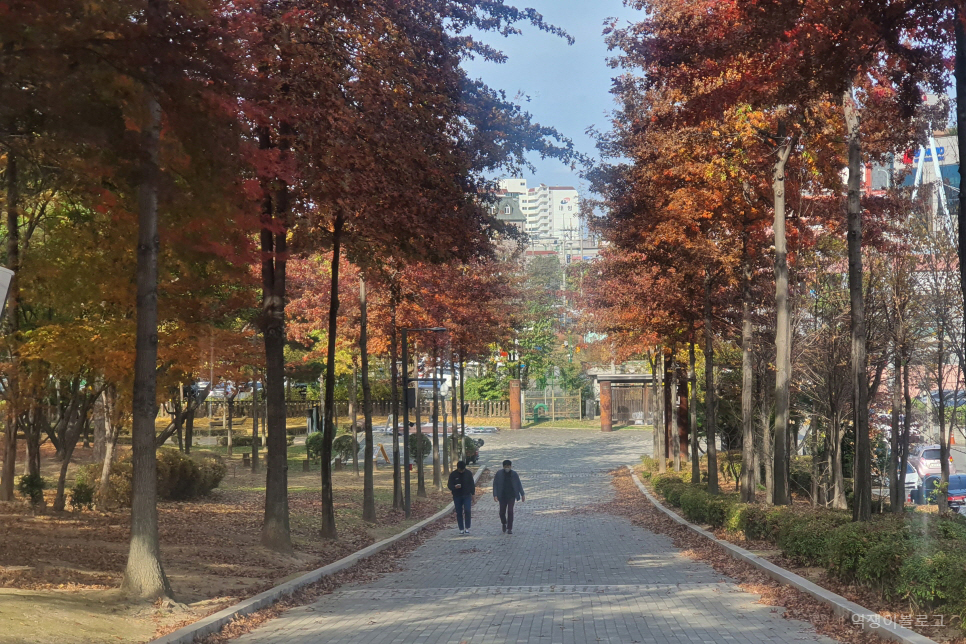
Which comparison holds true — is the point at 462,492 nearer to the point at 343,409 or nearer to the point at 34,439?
the point at 34,439

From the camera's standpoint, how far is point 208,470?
2628cm

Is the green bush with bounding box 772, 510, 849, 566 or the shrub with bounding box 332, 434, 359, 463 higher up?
the green bush with bounding box 772, 510, 849, 566

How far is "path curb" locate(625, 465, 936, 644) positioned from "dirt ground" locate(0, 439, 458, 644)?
6.53 m

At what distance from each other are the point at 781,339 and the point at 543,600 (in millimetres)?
8132

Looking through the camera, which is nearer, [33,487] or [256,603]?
[256,603]

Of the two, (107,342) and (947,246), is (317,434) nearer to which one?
(107,342)

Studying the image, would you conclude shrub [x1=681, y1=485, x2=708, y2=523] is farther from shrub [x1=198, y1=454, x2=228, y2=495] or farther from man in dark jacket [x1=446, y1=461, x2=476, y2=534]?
shrub [x1=198, y1=454, x2=228, y2=495]

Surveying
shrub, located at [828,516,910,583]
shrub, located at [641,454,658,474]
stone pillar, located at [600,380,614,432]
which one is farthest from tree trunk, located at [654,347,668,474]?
shrub, located at [828,516,910,583]

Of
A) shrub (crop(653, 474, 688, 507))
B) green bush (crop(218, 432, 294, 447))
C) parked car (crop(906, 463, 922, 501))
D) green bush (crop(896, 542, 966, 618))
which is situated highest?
green bush (crop(896, 542, 966, 618))

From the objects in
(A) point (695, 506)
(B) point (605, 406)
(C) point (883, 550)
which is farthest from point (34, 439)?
(B) point (605, 406)

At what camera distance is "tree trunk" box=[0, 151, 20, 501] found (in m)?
15.5

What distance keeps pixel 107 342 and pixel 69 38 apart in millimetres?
8700

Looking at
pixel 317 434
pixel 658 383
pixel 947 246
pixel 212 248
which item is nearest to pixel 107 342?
pixel 212 248

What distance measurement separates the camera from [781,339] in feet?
56.4
